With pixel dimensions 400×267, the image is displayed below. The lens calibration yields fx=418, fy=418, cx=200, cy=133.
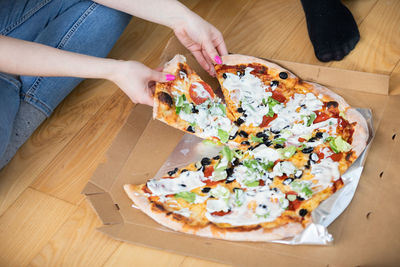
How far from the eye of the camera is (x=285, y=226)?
3.15ft

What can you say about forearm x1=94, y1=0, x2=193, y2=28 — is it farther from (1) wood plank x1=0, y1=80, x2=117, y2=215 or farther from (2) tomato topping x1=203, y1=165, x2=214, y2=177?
(2) tomato topping x1=203, y1=165, x2=214, y2=177

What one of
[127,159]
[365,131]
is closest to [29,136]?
[127,159]

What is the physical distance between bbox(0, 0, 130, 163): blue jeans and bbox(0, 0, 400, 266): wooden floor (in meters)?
0.12

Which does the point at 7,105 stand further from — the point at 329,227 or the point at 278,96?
the point at 329,227

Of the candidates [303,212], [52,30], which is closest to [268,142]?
[303,212]

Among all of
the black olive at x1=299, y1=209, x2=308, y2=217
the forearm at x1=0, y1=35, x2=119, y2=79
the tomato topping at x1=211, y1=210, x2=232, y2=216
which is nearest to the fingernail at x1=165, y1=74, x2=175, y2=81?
the forearm at x1=0, y1=35, x2=119, y2=79

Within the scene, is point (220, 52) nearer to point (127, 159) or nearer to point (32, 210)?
point (127, 159)

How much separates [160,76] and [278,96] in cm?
36

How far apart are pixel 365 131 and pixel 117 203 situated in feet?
2.22

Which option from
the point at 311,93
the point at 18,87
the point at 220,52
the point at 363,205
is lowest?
the point at 363,205

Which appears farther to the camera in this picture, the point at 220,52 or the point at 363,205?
the point at 220,52

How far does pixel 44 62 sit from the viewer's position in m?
1.14

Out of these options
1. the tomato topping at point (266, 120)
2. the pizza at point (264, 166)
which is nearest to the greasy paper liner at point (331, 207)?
the pizza at point (264, 166)

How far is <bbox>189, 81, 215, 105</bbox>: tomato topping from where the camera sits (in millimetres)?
1267
